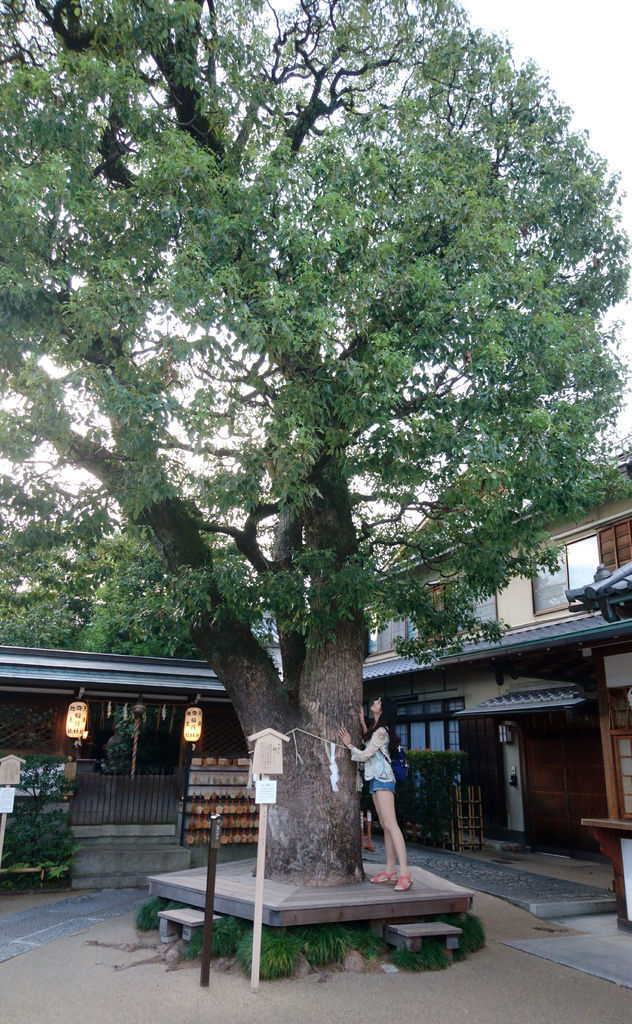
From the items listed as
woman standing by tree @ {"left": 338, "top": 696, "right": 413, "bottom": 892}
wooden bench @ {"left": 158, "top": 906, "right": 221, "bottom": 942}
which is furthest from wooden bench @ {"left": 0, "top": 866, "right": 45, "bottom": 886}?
woman standing by tree @ {"left": 338, "top": 696, "right": 413, "bottom": 892}

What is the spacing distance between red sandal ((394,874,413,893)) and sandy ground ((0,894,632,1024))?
845 mm

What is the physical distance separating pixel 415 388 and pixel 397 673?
39.0 ft

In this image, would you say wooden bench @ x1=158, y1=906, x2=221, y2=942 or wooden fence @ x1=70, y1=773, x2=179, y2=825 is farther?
wooden fence @ x1=70, y1=773, x2=179, y2=825

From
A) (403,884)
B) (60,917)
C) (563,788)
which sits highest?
(563,788)

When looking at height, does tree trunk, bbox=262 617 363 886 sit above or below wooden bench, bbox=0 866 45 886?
above

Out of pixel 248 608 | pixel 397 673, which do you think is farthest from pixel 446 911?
pixel 397 673

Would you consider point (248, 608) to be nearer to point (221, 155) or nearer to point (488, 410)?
point (488, 410)

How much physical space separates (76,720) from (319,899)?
25.5ft

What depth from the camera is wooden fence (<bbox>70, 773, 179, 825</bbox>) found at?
13.0m

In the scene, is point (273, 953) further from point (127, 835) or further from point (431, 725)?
point (431, 725)

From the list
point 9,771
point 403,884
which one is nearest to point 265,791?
point 403,884

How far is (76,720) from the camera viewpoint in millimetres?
13344

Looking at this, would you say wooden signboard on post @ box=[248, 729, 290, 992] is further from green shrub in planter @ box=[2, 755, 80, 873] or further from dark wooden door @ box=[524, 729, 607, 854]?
dark wooden door @ box=[524, 729, 607, 854]

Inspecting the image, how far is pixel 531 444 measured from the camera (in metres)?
7.56
